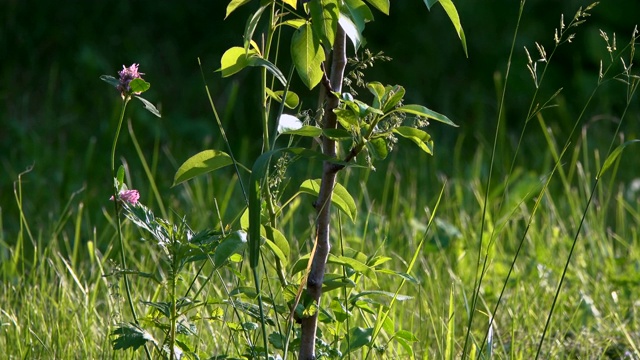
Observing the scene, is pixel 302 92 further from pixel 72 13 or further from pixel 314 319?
pixel 314 319

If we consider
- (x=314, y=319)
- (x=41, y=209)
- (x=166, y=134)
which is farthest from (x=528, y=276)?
(x=166, y=134)

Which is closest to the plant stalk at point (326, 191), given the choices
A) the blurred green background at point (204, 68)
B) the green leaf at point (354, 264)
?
the green leaf at point (354, 264)

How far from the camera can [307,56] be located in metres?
1.18

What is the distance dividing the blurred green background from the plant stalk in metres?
2.21

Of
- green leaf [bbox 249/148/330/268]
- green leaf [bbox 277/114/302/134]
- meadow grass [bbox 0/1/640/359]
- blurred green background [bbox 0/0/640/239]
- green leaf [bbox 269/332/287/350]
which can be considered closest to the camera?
green leaf [bbox 249/148/330/268]

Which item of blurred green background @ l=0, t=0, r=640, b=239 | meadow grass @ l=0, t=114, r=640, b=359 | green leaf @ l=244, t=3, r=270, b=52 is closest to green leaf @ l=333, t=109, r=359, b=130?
green leaf @ l=244, t=3, r=270, b=52

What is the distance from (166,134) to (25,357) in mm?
2270

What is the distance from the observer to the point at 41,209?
304 centimetres

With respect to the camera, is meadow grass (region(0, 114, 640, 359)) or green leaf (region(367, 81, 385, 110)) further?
meadow grass (region(0, 114, 640, 359))

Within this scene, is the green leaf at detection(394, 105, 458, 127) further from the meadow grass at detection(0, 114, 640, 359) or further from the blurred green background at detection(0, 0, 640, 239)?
the blurred green background at detection(0, 0, 640, 239)

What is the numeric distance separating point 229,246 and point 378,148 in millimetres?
220

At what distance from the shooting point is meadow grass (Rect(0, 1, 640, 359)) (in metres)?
1.67

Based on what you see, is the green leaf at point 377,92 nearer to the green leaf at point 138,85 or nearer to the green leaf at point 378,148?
the green leaf at point 378,148

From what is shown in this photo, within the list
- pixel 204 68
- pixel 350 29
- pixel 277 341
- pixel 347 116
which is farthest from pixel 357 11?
pixel 204 68
